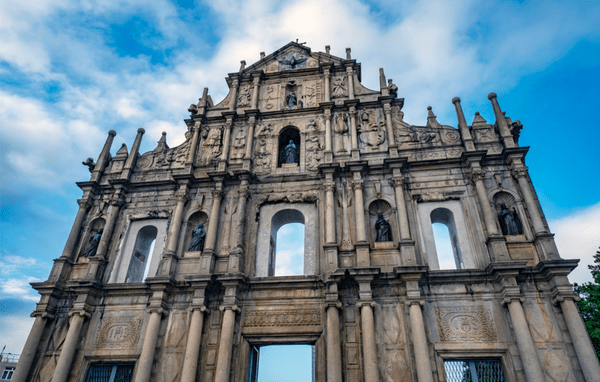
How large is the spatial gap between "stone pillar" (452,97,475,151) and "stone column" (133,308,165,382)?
39.4ft

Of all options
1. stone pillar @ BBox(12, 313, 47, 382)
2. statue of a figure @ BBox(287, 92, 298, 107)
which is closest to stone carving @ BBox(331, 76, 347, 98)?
statue of a figure @ BBox(287, 92, 298, 107)

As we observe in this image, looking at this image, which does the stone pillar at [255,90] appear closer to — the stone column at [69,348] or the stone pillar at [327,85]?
the stone pillar at [327,85]

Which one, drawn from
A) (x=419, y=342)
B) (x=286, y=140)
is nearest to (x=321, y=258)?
(x=419, y=342)

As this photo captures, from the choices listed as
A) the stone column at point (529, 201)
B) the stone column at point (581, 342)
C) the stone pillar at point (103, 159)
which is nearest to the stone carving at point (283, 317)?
the stone column at point (581, 342)

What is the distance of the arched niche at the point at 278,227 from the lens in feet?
42.5

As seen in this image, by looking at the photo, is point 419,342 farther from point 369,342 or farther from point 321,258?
point 321,258

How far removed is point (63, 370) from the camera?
11.3m

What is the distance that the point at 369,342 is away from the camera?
34.2ft

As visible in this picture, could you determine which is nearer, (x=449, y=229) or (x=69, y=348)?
(x=69, y=348)

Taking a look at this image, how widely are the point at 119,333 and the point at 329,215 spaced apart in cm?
→ 772

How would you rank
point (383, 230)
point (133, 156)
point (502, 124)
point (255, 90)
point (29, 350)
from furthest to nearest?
point (255, 90) < point (133, 156) < point (502, 124) < point (383, 230) < point (29, 350)

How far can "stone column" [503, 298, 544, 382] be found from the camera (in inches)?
379

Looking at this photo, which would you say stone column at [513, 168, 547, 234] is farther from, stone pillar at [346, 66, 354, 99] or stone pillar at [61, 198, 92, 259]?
stone pillar at [61, 198, 92, 259]

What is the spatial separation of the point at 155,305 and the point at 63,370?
10.1 feet
